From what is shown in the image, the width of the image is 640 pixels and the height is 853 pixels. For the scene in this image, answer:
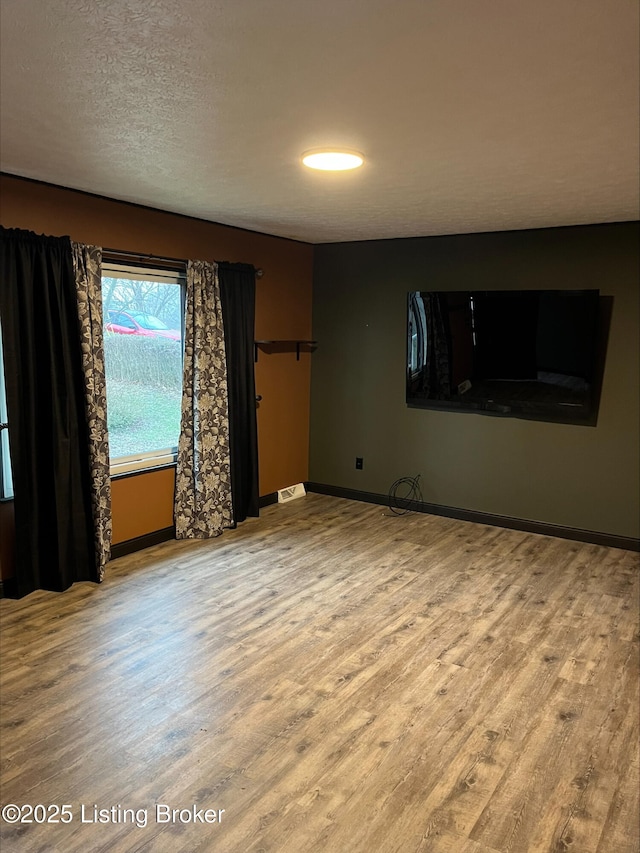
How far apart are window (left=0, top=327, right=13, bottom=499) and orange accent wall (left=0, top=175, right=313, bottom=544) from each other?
2.50 ft

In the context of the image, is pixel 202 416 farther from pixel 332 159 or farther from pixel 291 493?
pixel 332 159

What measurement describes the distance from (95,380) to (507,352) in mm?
2994

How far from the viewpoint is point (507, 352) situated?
4824 mm

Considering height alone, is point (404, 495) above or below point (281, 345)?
below

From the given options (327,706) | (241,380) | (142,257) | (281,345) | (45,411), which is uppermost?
(142,257)

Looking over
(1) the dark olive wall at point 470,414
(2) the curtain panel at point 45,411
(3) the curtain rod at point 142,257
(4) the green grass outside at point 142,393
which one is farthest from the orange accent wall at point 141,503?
(1) the dark olive wall at point 470,414

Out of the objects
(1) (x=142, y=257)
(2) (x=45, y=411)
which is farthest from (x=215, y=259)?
(2) (x=45, y=411)

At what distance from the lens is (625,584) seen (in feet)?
13.3

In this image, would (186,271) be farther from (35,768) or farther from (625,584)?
(625,584)

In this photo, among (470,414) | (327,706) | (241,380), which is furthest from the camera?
(470,414)

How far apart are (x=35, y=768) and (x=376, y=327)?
14.0 feet

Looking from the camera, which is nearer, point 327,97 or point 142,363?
point 327,97

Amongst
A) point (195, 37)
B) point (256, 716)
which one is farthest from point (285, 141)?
point (256, 716)

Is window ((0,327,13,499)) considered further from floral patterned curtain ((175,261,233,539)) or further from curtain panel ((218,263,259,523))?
curtain panel ((218,263,259,523))
